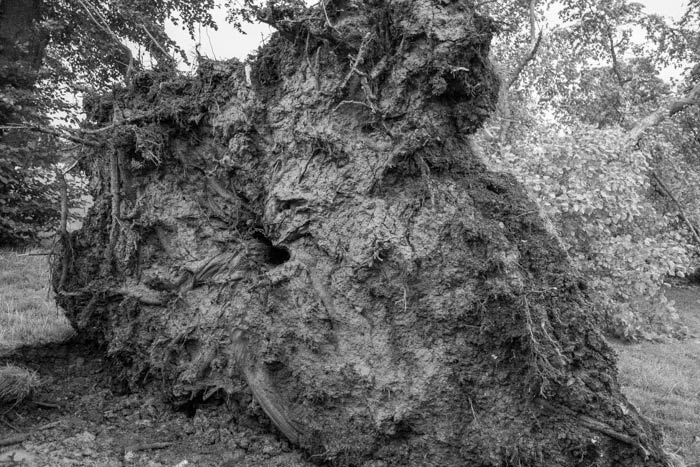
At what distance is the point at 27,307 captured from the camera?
17.5 feet

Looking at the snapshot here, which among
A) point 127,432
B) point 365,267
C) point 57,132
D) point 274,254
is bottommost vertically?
point 127,432

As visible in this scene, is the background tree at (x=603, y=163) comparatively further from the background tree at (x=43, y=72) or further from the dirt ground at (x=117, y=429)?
the background tree at (x=43, y=72)

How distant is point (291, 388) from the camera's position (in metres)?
2.96

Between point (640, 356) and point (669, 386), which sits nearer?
point (669, 386)

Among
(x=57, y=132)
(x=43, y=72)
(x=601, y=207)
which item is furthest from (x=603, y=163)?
(x=43, y=72)

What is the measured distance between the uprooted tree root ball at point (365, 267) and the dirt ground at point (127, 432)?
0.46 ft

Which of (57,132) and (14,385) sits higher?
(57,132)

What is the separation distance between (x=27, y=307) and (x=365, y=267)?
168 inches

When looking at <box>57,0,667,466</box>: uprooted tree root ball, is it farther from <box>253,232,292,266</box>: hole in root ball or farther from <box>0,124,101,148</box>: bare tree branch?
<box>0,124,101,148</box>: bare tree branch

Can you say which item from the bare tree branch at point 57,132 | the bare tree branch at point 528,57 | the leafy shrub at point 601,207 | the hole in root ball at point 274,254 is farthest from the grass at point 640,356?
the bare tree branch at point 528,57

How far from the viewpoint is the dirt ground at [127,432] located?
2.83 meters

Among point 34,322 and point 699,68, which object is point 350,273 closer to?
point 34,322

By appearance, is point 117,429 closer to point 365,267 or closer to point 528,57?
point 365,267

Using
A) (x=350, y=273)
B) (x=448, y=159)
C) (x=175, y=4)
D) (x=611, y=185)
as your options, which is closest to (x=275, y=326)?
(x=350, y=273)
